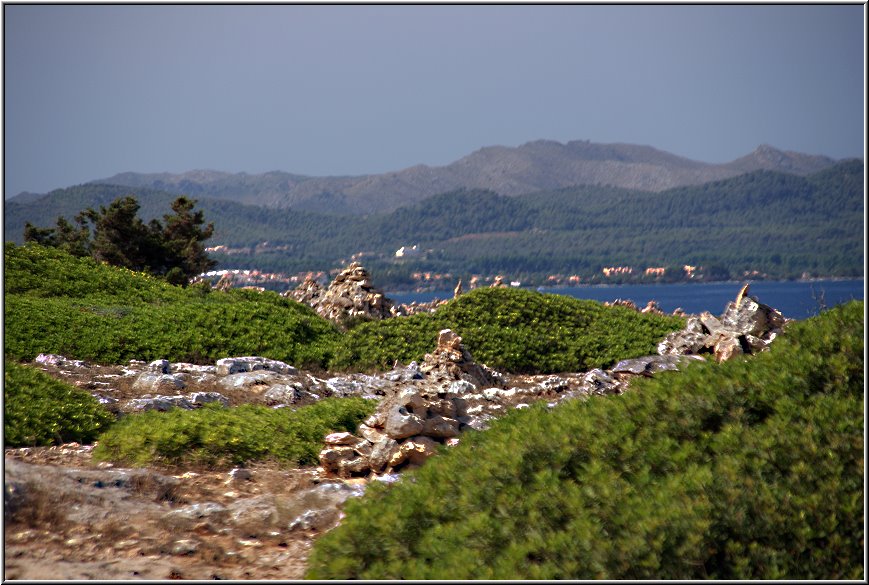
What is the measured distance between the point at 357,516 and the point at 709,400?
7.88 ft

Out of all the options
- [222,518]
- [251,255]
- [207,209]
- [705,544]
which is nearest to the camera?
[705,544]

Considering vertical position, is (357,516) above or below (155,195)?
below

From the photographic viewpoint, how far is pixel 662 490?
4.73 m

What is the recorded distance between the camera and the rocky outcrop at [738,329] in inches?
416

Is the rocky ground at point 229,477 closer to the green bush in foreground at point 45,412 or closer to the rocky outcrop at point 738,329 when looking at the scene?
the rocky outcrop at point 738,329

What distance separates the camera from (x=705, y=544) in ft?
14.5

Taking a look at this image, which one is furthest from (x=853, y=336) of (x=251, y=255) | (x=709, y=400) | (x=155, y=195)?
(x=155, y=195)

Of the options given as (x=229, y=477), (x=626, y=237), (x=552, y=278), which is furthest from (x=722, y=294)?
(x=626, y=237)

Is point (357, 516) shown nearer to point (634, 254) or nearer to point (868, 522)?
point (868, 522)

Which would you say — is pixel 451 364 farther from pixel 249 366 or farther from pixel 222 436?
pixel 222 436

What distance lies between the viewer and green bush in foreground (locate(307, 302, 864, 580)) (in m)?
4.42

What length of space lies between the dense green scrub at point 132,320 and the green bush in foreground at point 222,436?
4.96m

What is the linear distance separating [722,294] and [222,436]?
157 feet

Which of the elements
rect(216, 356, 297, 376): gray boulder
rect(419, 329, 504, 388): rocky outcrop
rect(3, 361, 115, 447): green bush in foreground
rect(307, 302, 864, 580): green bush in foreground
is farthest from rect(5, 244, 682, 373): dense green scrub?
rect(307, 302, 864, 580): green bush in foreground
